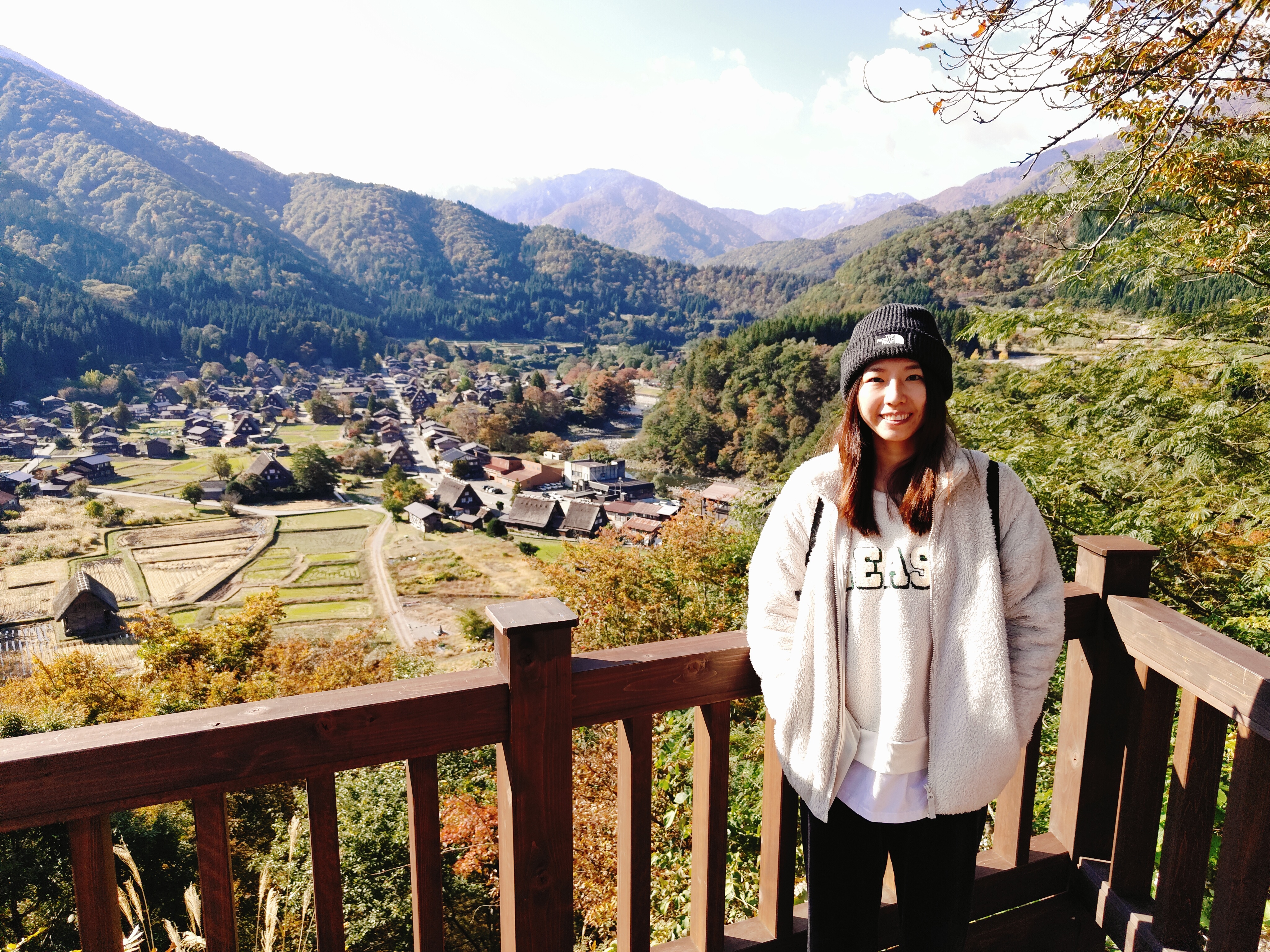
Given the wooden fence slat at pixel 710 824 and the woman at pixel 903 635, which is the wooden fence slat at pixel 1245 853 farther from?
the wooden fence slat at pixel 710 824

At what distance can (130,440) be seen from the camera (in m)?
49.0

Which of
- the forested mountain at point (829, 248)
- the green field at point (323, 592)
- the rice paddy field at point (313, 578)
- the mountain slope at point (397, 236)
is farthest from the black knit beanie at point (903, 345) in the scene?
the mountain slope at point (397, 236)

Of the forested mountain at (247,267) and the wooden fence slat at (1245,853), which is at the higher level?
the forested mountain at (247,267)

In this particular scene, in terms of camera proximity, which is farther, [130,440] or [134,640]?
[130,440]

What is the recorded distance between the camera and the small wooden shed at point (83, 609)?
75.5 feet

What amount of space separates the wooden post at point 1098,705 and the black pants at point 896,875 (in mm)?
413

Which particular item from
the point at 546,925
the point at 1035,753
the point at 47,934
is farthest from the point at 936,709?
the point at 47,934

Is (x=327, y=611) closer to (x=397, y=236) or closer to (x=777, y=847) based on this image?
(x=777, y=847)

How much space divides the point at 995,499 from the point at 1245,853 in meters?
0.70

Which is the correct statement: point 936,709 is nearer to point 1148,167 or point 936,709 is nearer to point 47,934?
point 1148,167

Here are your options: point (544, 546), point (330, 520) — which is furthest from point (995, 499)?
point (330, 520)

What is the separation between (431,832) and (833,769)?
0.60 metres

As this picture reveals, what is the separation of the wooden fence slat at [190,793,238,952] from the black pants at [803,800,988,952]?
33.2 inches

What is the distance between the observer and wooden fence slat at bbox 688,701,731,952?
1.21m
